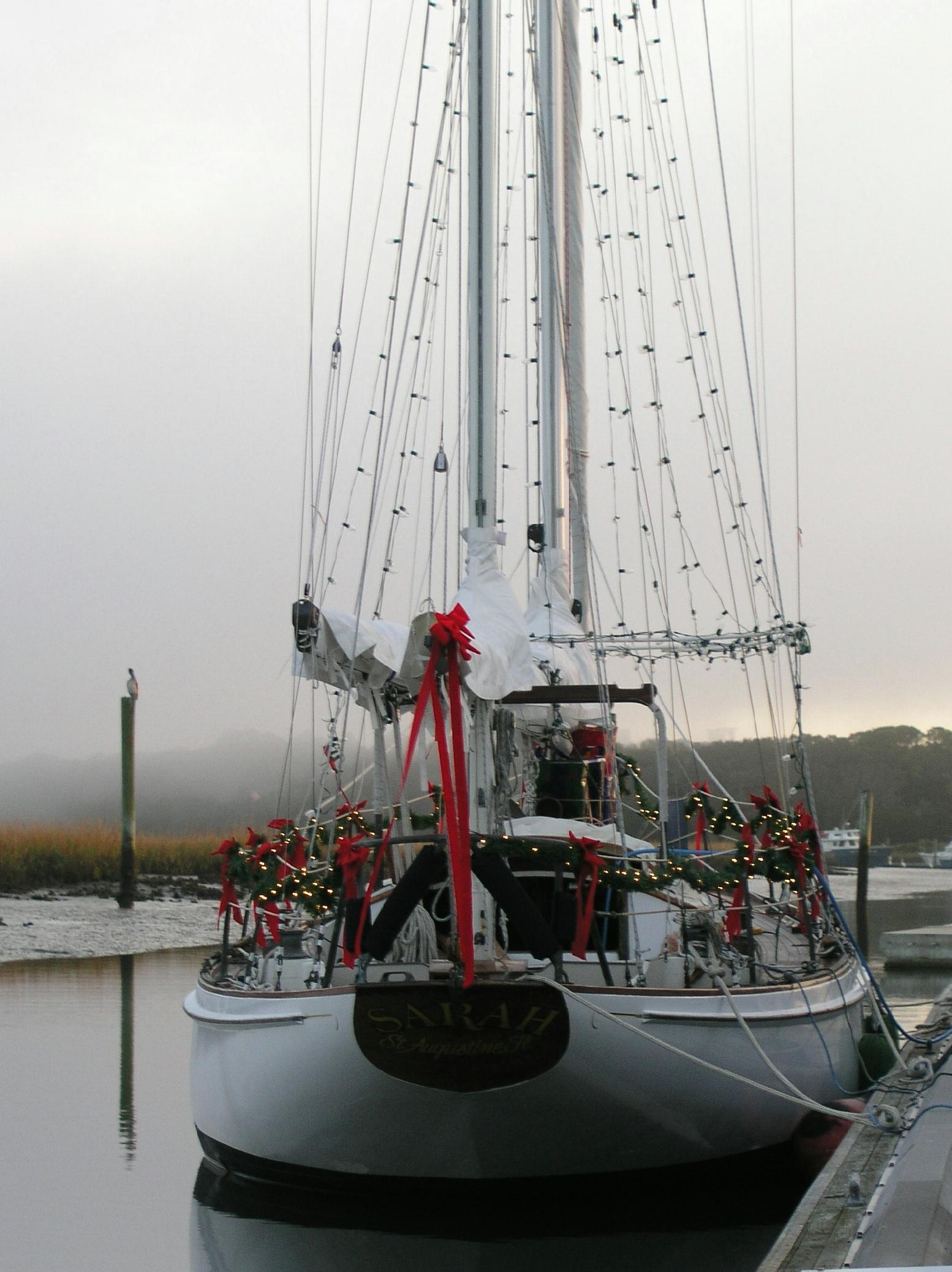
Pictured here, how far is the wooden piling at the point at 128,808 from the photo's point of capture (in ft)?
115

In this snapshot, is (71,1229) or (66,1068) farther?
(66,1068)

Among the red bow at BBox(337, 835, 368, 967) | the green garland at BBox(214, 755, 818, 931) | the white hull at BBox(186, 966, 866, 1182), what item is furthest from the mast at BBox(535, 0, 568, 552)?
the white hull at BBox(186, 966, 866, 1182)

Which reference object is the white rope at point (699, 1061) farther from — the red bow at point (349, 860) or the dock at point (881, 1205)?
the red bow at point (349, 860)

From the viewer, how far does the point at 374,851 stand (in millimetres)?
11438

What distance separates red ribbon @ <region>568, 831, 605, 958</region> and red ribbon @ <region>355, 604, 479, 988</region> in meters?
1.46

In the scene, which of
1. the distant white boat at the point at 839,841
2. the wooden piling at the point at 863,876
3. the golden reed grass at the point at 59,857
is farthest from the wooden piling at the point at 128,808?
the distant white boat at the point at 839,841

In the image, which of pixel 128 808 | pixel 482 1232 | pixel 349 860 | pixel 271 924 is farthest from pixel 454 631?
pixel 128 808

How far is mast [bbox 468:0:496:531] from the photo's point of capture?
12.2 m

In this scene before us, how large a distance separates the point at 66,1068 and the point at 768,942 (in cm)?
822

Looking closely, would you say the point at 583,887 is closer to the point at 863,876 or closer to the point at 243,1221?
the point at 243,1221

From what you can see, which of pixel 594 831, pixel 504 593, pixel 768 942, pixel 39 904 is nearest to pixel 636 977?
pixel 594 831

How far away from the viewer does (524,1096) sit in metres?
10.3

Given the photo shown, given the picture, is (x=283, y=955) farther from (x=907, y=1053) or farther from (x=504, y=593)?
(x=907, y=1053)

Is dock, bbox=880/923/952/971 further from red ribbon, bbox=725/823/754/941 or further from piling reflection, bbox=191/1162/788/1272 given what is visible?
piling reflection, bbox=191/1162/788/1272
